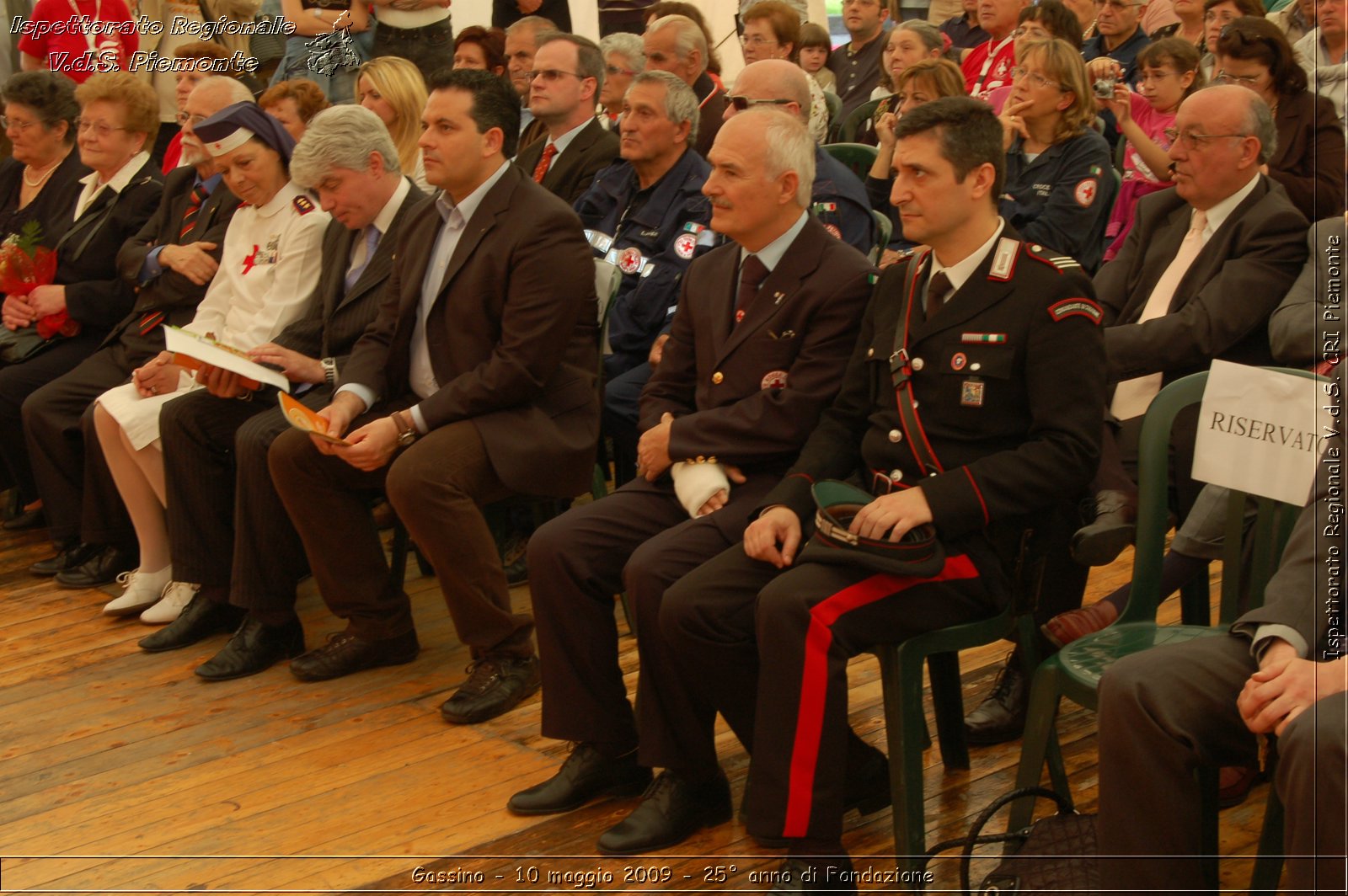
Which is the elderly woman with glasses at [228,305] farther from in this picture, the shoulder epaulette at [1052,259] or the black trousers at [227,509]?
the shoulder epaulette at [1052,259]

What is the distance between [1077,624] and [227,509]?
2.56 m

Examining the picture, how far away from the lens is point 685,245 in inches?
167

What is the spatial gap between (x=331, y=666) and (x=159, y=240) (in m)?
1.96

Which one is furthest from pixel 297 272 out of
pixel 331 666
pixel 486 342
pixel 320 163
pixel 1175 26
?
pixel 1175 26

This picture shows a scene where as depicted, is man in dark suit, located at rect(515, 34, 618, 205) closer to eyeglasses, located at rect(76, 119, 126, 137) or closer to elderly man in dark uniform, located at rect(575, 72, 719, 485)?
elderly man in dark uniform, located at rect(575, 72, 719, 485)

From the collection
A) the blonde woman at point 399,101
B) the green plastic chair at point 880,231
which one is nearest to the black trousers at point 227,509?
the blonde woman at point 399,101

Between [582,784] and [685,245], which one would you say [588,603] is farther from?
[685,245]

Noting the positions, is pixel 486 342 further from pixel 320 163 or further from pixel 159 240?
pixel 159 240

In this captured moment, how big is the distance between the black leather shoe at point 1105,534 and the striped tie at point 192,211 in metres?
3.30

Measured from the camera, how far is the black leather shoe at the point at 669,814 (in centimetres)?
270

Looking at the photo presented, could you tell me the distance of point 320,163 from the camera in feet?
12.6

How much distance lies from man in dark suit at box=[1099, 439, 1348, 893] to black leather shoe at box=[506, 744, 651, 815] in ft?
3.85

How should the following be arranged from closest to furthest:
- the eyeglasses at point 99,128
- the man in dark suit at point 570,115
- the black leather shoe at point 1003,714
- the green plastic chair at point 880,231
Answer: the black leather shoe at point 1003,714 → the green plastic chair at point 880,231 → the man in dark suit at point 570,115 → the eyeglasses at point 99,128

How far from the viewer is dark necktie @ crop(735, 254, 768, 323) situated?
3025 millimetres
